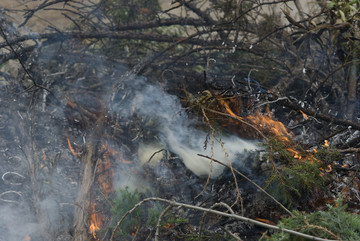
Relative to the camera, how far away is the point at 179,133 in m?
3.38

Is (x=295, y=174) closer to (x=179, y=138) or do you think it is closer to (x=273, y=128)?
(x=273, y=128)

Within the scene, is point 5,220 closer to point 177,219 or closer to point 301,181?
point 177,219

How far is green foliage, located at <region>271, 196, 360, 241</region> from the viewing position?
1576 mm

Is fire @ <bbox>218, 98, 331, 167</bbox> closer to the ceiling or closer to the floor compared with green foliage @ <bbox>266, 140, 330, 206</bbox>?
closer to the ceiling

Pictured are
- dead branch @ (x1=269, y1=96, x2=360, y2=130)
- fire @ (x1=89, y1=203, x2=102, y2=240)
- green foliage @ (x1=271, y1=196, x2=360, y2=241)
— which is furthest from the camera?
dead branch @ (x1=269, y1=96, x2=360, y2=130)

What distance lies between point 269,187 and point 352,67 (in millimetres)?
1946

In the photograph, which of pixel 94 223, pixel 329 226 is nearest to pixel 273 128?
pixel 329 226

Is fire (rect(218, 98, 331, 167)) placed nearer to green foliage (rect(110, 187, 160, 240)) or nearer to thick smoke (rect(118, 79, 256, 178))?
thick smoke (rect(118, 79, 256, 178))

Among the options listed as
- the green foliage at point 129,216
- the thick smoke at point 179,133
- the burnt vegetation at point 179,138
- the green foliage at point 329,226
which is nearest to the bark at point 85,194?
the burnt vegetation at point 179,138

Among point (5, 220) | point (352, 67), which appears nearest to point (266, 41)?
point (352, 67)

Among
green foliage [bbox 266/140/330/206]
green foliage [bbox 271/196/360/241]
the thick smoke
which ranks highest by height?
the thick smoke

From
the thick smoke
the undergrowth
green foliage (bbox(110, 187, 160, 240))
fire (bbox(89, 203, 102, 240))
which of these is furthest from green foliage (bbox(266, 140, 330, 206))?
fire (bbox(89, 203, 102, 240))

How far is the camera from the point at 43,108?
152 inches

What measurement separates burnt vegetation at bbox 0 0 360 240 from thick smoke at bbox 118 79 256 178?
0.01m
